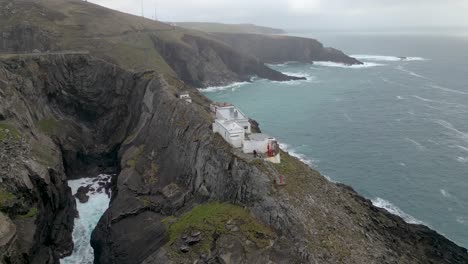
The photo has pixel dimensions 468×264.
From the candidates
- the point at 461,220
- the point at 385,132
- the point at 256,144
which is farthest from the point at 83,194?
the point at 385,132

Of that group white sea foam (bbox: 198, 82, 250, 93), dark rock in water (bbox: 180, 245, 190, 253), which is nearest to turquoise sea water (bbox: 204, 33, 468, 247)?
white sea foam (bbox: 198, 82, 250, 93)

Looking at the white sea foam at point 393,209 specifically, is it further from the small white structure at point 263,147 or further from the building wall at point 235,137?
the building wall at point 235,137

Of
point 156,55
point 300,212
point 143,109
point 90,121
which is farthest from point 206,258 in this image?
point 156,55

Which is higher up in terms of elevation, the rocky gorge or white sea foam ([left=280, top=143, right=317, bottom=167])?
the rocky gorge

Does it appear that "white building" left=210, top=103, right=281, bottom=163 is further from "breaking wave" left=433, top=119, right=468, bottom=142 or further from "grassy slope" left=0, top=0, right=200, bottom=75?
"breaking wave" left=433, top=119, right=468, bottom=142

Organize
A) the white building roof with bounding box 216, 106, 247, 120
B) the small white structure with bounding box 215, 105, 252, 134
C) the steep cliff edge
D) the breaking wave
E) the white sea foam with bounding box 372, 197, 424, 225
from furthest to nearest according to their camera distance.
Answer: the breaking wave, the white building roof with bounding box 216, 106, 247, 120, the small white structure with bounding box 215, 105, 252, 134, the white sea foam with bounding box 372, 197, 424, 225, the steep cliff edge

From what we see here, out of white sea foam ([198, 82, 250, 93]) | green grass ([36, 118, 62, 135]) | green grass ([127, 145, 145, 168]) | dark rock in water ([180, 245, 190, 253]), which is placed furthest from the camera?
white sea foam ([198, 82, 250, 93])
